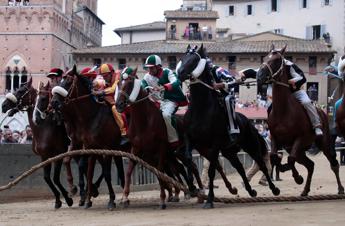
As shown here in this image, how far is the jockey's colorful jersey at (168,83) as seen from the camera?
16.1 meters

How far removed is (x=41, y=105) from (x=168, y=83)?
3.92m

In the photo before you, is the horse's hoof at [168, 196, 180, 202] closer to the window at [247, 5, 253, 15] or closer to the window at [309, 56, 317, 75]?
the window at [309, 56, 317, 75]

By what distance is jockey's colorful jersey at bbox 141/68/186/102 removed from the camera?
52.9 feet

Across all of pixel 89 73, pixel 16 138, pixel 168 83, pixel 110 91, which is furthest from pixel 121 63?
pixel 168 83

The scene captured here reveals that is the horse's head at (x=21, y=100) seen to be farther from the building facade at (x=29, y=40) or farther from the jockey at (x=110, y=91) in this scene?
the building facade at (x=29, y=40)

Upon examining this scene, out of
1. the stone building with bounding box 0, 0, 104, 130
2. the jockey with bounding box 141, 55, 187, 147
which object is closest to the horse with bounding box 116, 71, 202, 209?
the jockey with bounding box 141, 55, 187, 147

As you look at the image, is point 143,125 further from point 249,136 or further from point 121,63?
point 121,63

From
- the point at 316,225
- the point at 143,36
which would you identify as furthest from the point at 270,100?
the point at 143,36

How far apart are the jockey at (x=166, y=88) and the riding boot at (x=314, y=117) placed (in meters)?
2.76

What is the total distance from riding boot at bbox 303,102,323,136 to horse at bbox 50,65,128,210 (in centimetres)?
423

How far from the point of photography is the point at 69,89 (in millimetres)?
16781

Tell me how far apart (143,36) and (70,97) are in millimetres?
89124

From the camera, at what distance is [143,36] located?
105188mm

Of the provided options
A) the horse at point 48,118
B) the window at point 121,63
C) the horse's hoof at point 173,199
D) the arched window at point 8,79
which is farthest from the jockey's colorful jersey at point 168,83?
the arched window at point 8,79
